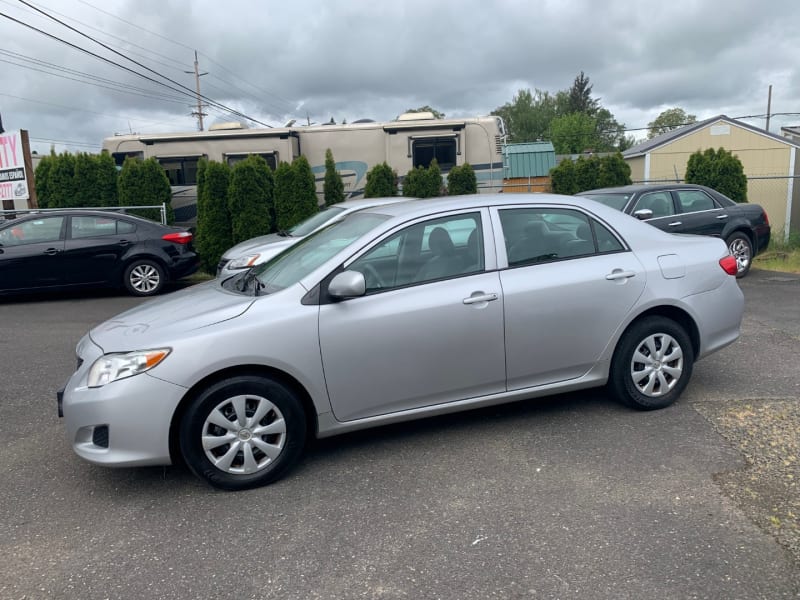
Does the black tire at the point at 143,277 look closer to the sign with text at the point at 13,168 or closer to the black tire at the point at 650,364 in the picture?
the sign with text at the point at 13,168

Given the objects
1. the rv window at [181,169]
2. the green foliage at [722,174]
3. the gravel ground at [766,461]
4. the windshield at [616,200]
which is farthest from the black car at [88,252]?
the green foliage at [722,174]

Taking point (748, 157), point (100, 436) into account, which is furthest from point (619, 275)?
point (748, 157)

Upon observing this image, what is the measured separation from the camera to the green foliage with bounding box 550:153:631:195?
1415cm

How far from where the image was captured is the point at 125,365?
11.6 feet

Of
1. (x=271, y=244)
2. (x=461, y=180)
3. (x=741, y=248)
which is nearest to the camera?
(x=271, y=244)

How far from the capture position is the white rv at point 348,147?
14.9 m

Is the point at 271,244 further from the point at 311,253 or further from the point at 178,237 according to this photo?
the point at 311,253

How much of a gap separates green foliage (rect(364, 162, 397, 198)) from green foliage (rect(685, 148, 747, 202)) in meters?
6.47

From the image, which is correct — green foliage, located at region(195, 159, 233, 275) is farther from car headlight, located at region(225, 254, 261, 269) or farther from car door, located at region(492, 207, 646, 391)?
car door, located at region(492, 207, 646, 391)

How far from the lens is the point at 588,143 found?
67500 mm

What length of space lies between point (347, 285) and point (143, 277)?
8.15 m

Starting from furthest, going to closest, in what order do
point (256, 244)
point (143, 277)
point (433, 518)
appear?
point (143, 277), point (256, 244), point (433, 518)

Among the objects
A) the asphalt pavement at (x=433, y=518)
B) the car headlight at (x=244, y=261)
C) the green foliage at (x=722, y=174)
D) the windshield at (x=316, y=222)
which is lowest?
the asphalt pavement at (x=433, y=518)

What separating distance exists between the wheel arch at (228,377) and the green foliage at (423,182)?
10.6 m
